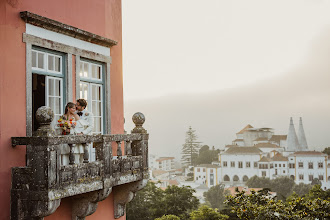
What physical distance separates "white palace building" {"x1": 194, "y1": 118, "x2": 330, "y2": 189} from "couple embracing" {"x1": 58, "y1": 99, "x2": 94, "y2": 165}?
94.0 meters

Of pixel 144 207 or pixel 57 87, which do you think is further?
pixel 144 207

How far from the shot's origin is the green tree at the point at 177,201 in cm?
3694

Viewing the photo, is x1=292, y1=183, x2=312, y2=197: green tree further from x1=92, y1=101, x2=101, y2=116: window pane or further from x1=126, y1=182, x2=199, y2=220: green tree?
x1=92, y1=101, x2=101, y2=116: window pane

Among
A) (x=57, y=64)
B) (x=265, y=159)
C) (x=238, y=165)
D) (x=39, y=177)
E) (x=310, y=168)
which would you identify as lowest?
(x=310, y=168)

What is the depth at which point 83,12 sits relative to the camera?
23.4ft

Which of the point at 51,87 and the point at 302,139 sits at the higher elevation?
the point at 51,87

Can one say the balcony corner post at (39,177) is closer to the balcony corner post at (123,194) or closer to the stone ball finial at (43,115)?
the stone ball finial at (43,115)

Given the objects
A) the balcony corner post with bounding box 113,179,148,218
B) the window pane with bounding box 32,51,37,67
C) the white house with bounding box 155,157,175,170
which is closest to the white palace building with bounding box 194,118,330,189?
the white house with bounding box 155,157,175,170

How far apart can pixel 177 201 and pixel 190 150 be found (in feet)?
272

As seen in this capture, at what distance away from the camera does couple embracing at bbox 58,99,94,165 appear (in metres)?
5.90

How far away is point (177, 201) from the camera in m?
37.2

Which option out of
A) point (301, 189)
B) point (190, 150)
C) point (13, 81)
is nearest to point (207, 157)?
point (190, 150)

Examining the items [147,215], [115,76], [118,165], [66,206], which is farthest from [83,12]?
[147,215]

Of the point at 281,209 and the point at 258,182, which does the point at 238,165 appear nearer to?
the point at 258,182
